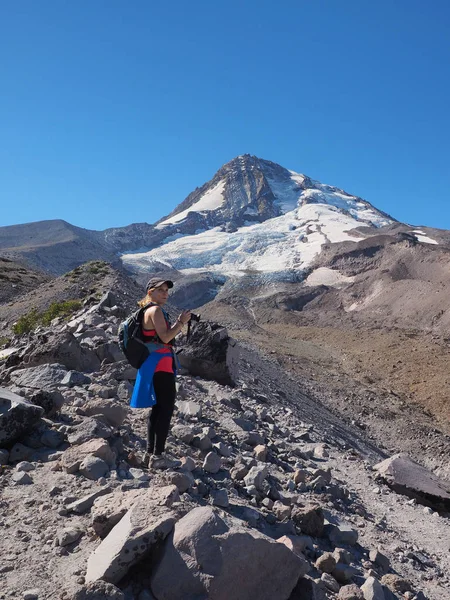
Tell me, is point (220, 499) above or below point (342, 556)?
above

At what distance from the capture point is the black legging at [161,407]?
15.6 feet

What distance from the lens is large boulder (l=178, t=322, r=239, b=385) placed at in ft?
33.6

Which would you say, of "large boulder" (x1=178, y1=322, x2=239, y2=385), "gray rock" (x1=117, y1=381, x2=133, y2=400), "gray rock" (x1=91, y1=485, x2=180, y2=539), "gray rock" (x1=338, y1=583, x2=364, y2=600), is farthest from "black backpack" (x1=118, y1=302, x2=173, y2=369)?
"large boulder" (x1=178, y1=322, x2=239, y2=385)

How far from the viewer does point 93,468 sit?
4.25 metres

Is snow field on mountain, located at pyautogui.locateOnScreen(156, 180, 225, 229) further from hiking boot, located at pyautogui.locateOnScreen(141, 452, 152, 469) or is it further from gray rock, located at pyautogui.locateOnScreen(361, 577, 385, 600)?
gray rock, located at pyautogui.locateOnScreen(361, 577, 385, 600)

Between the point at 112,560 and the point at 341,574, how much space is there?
6.45 feet

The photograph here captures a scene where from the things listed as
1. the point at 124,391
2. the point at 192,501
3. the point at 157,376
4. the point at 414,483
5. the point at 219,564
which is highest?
the point at 157,376

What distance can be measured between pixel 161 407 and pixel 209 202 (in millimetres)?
145560

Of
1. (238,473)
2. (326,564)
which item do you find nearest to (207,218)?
(238,473)

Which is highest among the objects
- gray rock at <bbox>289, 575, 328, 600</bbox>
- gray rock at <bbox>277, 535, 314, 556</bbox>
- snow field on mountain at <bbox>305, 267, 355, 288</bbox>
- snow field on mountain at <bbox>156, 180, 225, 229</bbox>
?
snow field on mountain at <bbox>156, 180, 225, 229</bbox>

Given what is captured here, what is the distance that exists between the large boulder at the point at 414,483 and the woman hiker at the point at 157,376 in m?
4.42

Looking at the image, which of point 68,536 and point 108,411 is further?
point 108,411

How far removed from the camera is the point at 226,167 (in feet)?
534

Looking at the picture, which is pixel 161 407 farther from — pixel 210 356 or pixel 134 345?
pixel 210 356
